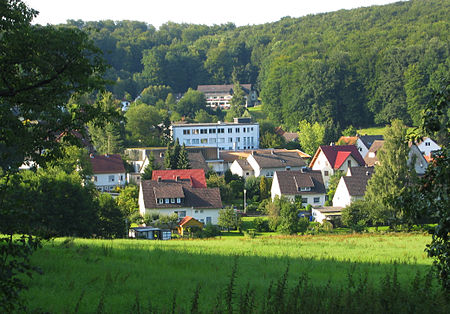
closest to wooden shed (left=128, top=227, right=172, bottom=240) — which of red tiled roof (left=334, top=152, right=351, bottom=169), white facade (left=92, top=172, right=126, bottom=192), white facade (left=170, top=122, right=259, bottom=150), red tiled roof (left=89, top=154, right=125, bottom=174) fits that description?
white facade (left=92, top=172, right=126, bottom=192)

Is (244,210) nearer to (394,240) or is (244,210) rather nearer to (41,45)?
(394,240)

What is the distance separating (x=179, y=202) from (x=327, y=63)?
228ft

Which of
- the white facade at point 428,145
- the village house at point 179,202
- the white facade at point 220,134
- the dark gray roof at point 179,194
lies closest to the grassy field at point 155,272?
the village house at point 179,202

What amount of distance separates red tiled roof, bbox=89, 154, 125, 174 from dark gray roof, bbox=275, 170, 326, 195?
15414 millimetres

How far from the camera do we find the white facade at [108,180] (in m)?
54.8

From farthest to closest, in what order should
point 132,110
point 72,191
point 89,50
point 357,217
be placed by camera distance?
point 132,110 → point 357,217 → point 72,191 → point 89,50

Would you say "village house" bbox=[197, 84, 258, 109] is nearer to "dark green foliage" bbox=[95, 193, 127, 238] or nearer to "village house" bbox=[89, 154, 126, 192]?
"village house" bbox=[89, 154, 126, 192]

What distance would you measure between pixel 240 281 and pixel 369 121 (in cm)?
9569

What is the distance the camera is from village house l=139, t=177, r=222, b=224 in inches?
1651

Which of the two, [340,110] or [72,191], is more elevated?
[340,110]

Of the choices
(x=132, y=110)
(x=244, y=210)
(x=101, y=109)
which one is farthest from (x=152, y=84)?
(x=101, y=109)

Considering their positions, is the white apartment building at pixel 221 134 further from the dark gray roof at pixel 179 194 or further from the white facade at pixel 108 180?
the dark gray roof at pixel 179 194

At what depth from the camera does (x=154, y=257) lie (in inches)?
523

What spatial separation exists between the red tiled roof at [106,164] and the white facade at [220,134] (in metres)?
24.3
